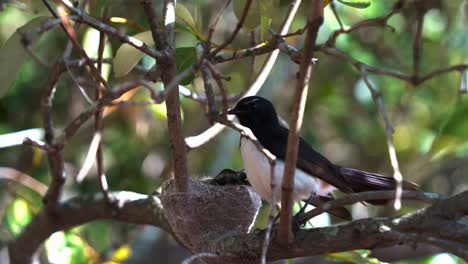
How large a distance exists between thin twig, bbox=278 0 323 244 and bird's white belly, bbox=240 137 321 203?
45.3 inches

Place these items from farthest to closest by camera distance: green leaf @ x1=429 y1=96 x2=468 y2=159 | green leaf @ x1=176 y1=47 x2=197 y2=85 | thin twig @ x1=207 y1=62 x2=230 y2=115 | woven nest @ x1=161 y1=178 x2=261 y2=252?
green leaf @ x1=429 y1=96 x2=468 y2=159
woven nest @ x1=161 y1=178 x2=261 y2=252
green leaf @ x1=176 y1=47 x2=197 y2=85
thin twig @ x1=207 y1=62 x2=230 y2=115

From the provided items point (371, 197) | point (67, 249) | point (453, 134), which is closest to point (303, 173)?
point (453, 134)

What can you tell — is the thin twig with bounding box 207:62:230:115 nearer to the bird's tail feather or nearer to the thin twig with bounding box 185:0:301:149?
the thin twig with bounding box 185:0:301:149

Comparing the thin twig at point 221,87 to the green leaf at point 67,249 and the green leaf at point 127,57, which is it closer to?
the green leaf at point 127,57

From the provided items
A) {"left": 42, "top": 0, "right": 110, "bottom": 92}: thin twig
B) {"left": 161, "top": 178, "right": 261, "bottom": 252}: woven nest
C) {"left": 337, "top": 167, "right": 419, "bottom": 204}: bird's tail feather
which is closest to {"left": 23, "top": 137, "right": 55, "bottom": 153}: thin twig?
{"left": 42, "top": 0, "right": 110, "bottom": 92}: thin twig

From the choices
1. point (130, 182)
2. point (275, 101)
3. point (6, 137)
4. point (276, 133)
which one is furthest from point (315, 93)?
point (6, 137)

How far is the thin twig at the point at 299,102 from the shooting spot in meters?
2.27

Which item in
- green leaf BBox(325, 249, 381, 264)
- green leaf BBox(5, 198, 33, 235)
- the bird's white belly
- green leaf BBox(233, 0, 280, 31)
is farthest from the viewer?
green leaf BBox(5, 198, 33, 235)

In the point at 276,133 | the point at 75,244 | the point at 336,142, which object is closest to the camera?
the point at 276,133

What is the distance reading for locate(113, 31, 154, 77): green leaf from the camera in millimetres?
3504

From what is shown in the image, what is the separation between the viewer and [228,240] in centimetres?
326

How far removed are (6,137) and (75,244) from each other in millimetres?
1032

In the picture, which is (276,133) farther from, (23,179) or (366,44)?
(366,44)

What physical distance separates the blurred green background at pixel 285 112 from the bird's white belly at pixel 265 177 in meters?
1.45
